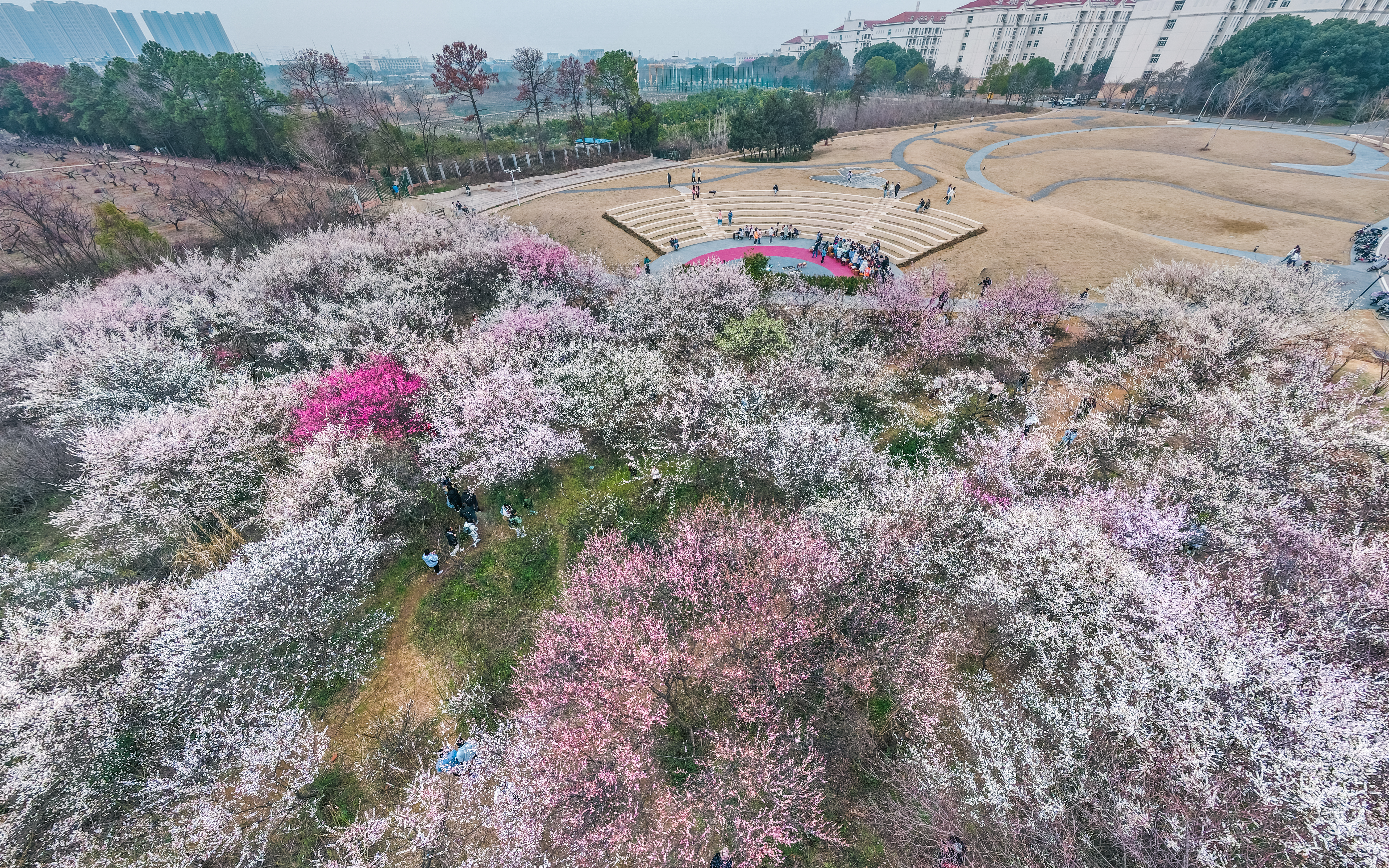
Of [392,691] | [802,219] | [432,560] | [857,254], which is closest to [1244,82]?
[802,219]

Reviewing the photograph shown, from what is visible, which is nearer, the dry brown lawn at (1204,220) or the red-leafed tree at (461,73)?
the dry brown lawn at (1204,220)

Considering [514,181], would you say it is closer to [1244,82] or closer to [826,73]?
[826,73]

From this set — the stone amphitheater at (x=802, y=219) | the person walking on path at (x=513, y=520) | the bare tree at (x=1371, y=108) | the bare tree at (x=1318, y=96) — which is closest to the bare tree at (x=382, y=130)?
the stone amphitheater at (x=802, y=219)

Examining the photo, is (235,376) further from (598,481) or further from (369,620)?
(598,481)

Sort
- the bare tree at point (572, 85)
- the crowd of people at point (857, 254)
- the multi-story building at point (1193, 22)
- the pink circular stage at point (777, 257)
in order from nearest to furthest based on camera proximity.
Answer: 1. the crowd of people at point (857, 254)
2. the pink circular stage at point (777, 257)
3. the bare tree at point (572, 85)
4. the multi-story building at point (1193, 22)

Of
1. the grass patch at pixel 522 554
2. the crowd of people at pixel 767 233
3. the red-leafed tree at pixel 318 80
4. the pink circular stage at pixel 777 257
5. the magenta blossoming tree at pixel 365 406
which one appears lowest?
the grass patch at pixel 522 554

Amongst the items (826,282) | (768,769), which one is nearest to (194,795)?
(768,769)

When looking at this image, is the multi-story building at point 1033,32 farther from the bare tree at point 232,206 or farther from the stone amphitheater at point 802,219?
the bare tree at point 232,206

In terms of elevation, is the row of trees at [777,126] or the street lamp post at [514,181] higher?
the row of trees at [777,126]
